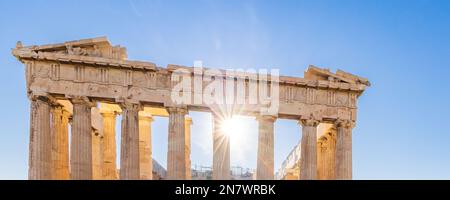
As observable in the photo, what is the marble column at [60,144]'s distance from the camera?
94.0 ft

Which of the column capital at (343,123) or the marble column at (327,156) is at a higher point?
the column capital at (343,123)

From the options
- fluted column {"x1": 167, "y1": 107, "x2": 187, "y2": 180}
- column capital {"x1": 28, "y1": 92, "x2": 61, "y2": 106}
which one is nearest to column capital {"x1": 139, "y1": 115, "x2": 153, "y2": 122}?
fluted column {"x1": 167, "y1": 107, "x2": 187, "y2": 180}

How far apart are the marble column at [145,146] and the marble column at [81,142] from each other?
14.1 ft

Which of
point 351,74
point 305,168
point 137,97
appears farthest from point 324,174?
point 137,97

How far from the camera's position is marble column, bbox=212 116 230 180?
29.8m

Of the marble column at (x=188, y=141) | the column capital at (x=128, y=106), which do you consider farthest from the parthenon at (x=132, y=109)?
the marble column at (x=188, y=141)

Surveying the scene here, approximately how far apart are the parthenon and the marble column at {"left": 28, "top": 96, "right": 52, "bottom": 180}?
5cm

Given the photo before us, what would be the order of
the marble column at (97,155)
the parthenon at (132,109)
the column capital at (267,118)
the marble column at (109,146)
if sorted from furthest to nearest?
the marble column at (97,155)
the marble column at (109,146)
the column capital at (267,118)
the parthenon at (132,109)

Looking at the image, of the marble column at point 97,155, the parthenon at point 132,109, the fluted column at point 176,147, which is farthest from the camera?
the marble column at point 97,155

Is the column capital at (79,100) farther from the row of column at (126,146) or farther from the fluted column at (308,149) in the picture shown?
the fluted column at (308,149)

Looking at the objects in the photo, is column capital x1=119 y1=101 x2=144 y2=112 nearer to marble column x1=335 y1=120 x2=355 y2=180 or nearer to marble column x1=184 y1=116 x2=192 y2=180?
marble column x1=184 y1=116 x2=192 y2=180

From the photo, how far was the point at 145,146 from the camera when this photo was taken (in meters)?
32.4

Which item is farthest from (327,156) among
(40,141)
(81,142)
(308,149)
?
(40,141)
